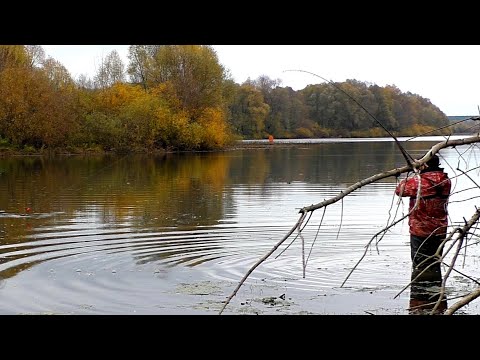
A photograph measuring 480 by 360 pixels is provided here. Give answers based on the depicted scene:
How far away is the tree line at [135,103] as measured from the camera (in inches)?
2408

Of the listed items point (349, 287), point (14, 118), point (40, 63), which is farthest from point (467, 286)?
point (40, 63)

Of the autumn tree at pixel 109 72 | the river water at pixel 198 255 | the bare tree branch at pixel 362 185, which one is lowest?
the river water at pixel 198 255

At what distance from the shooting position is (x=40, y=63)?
7962cm

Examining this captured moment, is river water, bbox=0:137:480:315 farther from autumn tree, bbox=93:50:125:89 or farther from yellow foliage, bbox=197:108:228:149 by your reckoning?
autumn tree, bbox=93:50:125:89

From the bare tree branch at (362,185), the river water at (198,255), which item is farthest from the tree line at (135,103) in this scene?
the bare tree branch at (362,185)

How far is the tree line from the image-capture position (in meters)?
61.2

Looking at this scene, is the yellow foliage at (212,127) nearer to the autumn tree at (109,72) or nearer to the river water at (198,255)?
the autumn tree at (109,72)

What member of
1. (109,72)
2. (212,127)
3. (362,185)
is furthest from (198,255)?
(109,72)

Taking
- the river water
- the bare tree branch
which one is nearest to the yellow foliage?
the river water

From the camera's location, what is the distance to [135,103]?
6756 cm

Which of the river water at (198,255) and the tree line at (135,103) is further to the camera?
the tree line at (135,103)
